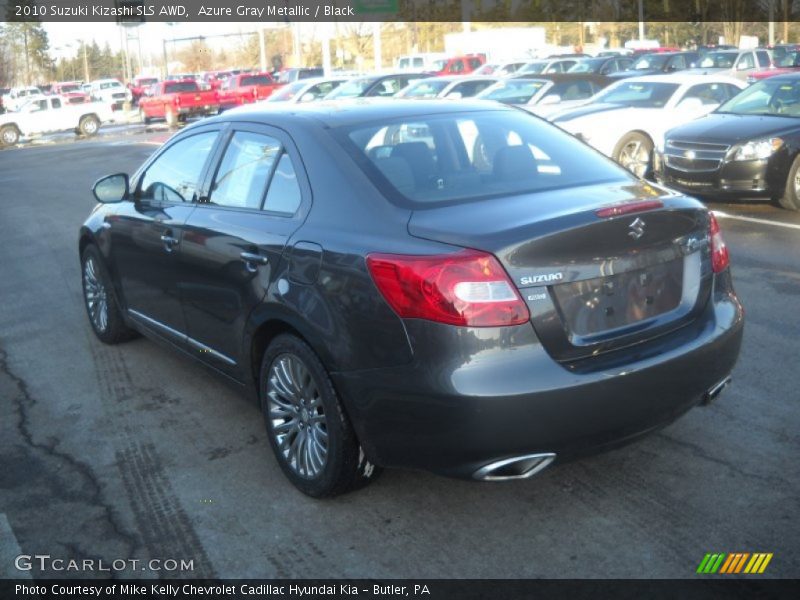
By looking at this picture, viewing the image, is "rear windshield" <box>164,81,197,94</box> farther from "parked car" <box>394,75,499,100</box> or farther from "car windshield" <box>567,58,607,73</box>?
"parked car" <box>394,75,499,100</box>

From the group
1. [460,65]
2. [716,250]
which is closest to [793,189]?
[716,250]

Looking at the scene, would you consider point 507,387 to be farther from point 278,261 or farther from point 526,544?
point 278,261

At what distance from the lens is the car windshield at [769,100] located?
453 inches

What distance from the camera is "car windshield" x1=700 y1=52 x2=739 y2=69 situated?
26.8m

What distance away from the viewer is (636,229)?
371 centimetres

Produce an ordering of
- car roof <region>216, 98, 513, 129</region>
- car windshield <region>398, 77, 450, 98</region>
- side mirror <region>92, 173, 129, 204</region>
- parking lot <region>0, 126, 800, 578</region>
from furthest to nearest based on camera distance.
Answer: car windshield <region>398, 77, 450, 98</region>, side mirror <region>92, 173, 129, 204</region>, car roof <region>216, 98, 513, 129</region>, parking lot <region>0, 126, 800, 578</region>

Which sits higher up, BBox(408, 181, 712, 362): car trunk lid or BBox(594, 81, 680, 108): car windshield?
BBox(594, 81, 680, 108): car windshield

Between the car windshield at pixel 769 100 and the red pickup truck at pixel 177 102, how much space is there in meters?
29.3

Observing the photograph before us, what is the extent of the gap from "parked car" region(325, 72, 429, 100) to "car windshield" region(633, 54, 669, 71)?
6.78 meters

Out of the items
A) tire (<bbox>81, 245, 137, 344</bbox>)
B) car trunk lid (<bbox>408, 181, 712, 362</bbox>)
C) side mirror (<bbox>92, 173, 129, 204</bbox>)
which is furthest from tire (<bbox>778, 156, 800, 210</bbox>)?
side mirror (<bbox>92, 173, 129, 204</bbox>)

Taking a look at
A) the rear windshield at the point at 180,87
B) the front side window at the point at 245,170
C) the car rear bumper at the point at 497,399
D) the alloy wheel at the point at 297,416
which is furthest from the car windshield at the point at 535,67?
the car rear bumper at the point at 497,399

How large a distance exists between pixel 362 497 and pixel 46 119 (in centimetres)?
3663

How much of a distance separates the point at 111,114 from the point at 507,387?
3905cm

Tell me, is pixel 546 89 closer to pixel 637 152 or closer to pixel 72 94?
pixel 637 152
